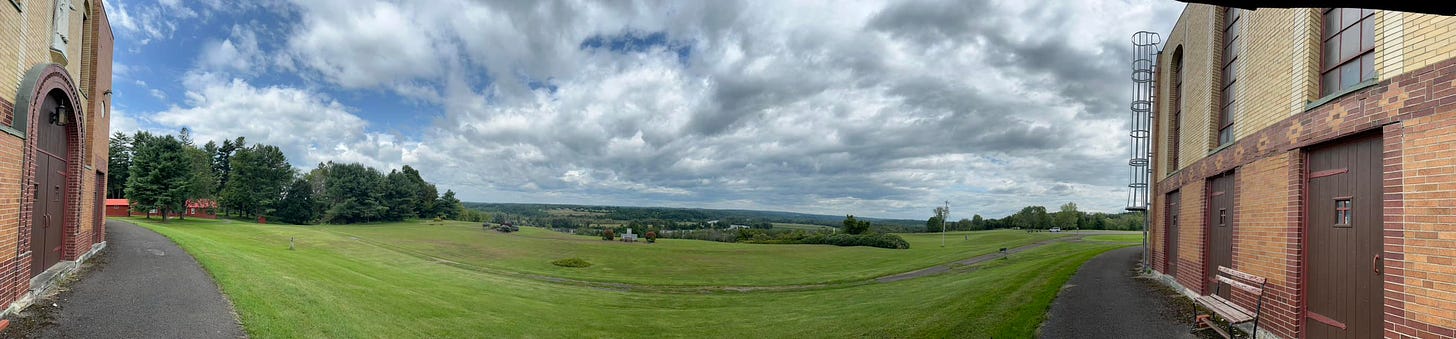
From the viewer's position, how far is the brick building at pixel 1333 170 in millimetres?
6418

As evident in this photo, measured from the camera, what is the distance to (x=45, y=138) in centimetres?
1138

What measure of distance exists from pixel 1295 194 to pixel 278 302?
17207mm

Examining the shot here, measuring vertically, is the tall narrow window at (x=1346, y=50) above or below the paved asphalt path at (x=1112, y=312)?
above

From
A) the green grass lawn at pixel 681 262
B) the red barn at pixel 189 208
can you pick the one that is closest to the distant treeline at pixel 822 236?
the green grass lawn at pixel 681 262

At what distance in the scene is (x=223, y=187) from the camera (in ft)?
266

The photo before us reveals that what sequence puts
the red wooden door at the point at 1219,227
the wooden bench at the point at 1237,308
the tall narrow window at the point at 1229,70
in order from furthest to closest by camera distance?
1. the tall narrow window at the point at 1229,70
2. the red wooden door at the point at 1219,227
3. the wooden bench at the point at 1237,308

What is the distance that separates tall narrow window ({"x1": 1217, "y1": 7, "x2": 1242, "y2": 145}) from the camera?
1312 centimetres

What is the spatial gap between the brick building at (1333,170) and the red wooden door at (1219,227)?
46 millimetres

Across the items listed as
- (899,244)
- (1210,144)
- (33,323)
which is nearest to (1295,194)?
(1210,144)

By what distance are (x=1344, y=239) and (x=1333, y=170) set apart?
96 cm

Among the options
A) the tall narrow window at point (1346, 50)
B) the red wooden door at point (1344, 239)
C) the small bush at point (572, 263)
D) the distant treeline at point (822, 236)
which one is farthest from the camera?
the distant treeline at point (822, 236)

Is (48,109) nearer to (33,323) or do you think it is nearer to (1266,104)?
(33,323)

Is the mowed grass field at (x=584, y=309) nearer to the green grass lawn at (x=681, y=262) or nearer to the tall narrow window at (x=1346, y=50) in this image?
the tall narrow window at (x=1346, y=50)

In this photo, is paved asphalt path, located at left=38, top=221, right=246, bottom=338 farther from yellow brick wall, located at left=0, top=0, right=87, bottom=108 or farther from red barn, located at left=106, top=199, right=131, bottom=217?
red barn, located at left=106, top=199, right=131, bottom=217
